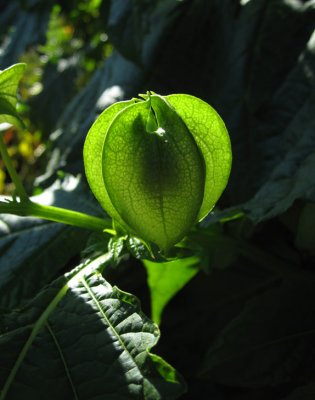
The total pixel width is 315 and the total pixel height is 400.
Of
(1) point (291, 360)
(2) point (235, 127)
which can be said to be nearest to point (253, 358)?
(1) point (291, 360)

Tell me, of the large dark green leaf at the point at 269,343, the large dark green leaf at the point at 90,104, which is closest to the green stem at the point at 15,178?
the large dark green leaf at the point at 269,343

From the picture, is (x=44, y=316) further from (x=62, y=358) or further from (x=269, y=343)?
(x=269, y=343)

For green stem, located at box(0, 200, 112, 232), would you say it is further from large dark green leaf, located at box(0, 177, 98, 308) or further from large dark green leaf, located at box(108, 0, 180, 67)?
large dark green leaf, located at box(108, 0, 180, 67)

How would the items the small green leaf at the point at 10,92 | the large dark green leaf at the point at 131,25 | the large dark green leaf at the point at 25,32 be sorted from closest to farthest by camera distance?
the small green leaf at the point at 10,92 → the large dark green leaf at the point at 131,25 → the large dark green leaf at the point at 25,32

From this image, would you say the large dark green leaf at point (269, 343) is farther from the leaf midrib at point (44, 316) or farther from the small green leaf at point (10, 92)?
the small green leaf at point (10, 92)

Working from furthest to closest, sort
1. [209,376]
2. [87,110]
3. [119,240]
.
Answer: [87,110] < [209,376] < [119,240]

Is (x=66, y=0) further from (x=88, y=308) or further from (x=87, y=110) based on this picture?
(x=88, y=308)

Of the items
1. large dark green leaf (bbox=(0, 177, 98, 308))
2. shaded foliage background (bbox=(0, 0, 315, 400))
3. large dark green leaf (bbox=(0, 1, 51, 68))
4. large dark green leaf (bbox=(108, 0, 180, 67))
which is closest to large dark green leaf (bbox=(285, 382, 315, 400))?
shaded foliage background (bbox=(0, 0, 315, 400))
